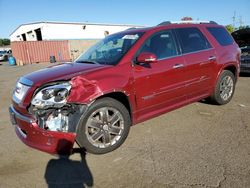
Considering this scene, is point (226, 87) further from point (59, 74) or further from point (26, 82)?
point (26, 82)

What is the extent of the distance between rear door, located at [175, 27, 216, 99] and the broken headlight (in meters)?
2.31

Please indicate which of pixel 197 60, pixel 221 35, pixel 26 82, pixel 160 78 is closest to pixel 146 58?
pixel 160 78

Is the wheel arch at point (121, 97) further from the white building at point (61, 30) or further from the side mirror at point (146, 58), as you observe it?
the white building at point (61, 30)

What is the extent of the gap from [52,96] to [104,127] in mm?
881

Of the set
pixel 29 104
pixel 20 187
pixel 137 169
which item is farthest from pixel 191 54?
pixel 20 187

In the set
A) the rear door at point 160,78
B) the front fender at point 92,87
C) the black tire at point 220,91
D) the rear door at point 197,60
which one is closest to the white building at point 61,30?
the black tire at point 220,91

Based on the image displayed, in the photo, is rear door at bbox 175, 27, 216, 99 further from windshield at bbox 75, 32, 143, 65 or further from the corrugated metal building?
the corrugated metal building

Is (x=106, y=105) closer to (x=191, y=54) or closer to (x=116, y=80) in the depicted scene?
(x=116, y=80)

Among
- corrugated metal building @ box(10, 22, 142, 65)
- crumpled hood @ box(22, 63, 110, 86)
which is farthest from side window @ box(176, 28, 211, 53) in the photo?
corrugated metal building @ box(10, 22, 142, 65)

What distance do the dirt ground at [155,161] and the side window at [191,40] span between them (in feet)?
4.62

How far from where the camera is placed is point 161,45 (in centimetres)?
425

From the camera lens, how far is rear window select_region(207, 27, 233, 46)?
17.3 ft

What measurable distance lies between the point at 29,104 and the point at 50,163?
87 centimetres

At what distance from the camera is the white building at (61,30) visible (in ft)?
109
